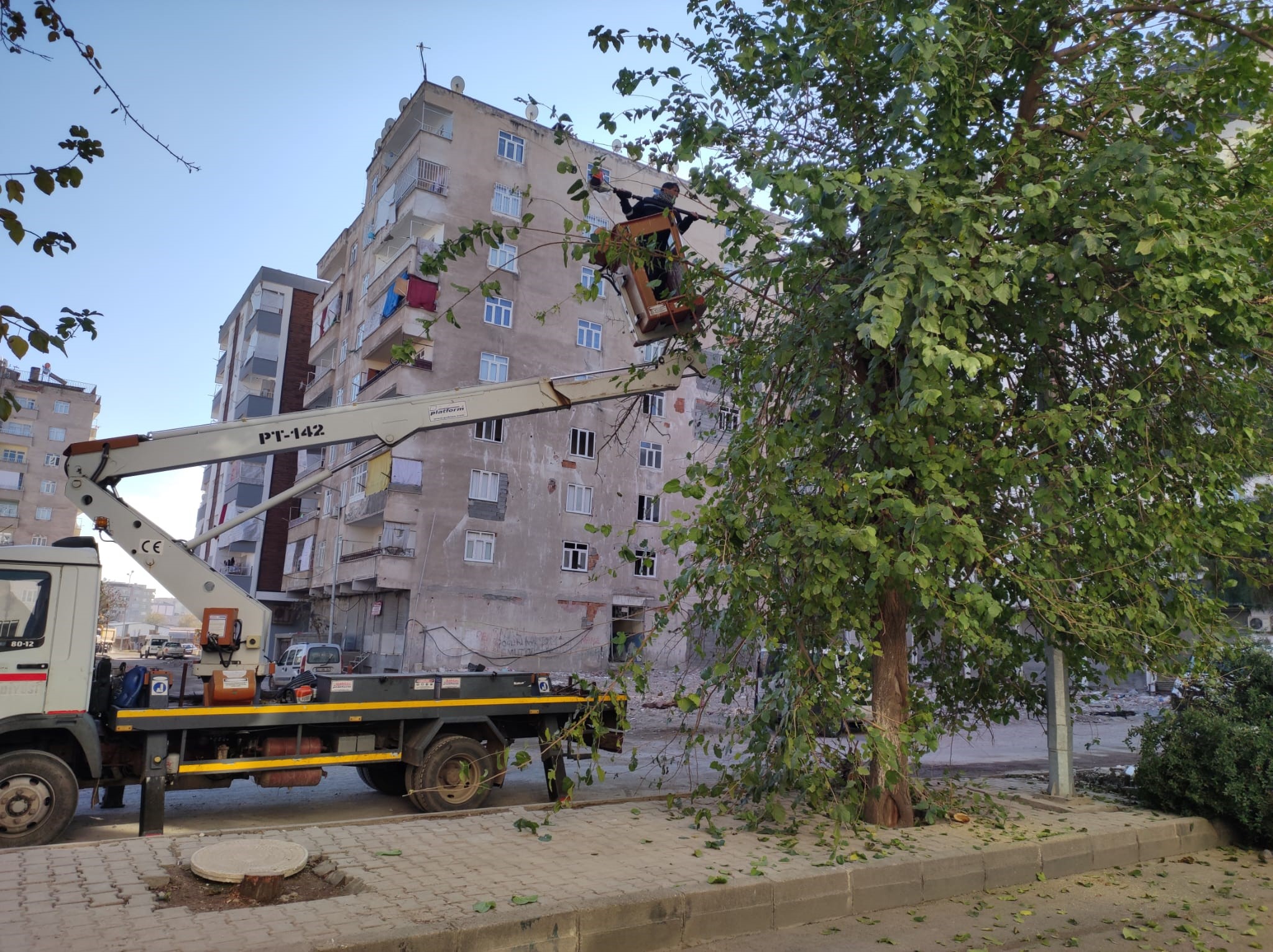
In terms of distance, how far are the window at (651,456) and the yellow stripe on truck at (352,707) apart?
28.1m

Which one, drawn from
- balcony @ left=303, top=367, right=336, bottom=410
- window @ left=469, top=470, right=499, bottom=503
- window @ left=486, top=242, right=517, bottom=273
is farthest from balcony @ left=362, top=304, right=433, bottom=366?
balcony @ left=303, top=367, right=336, bottom=410

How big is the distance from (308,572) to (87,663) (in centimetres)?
3349

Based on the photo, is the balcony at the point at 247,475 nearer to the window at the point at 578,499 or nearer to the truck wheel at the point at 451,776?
the window at the point at 578,499

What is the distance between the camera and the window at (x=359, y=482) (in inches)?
1330

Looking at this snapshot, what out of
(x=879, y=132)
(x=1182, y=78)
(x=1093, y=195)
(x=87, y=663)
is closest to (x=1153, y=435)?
(x=1093, y=195)

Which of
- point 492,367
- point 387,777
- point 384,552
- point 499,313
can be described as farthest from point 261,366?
point 387,777

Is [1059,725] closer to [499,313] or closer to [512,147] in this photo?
[499,313]

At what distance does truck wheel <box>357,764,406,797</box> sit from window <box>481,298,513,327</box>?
25.6 m

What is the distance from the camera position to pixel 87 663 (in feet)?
26.0

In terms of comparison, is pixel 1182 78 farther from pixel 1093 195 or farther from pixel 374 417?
pixel 374 417

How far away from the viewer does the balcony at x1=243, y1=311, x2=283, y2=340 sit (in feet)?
170

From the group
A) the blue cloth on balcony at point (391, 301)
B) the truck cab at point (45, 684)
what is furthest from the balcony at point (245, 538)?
the truck cab at point (45, 684)

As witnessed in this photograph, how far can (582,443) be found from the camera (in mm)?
36219

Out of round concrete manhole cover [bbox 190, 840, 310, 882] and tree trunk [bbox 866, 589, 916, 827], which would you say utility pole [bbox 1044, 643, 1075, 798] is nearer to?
tree trunk [bbox 866, 589, 916, 827]
